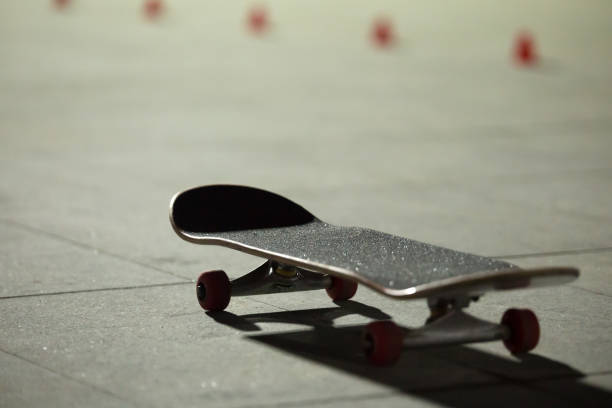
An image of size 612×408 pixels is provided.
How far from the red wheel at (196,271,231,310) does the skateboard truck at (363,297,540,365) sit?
31.1 inches

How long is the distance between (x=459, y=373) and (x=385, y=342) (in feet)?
0.88

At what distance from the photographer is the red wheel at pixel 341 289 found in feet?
15.0

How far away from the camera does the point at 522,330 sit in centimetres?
388

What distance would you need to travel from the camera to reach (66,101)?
1026cm

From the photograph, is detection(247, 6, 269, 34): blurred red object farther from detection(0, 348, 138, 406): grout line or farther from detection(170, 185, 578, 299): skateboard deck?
detection(0, 348, 138, 406): grout line

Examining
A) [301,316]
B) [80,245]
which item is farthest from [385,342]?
[80,245]

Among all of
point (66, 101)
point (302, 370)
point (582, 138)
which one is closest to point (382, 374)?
point (302, 370)

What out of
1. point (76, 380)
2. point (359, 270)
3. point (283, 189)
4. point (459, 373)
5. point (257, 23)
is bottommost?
point (76, 380)

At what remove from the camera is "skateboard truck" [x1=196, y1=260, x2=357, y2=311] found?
174 inches

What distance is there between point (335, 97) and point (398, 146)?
2294mm

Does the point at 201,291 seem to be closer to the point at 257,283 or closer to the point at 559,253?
the point at 257,283

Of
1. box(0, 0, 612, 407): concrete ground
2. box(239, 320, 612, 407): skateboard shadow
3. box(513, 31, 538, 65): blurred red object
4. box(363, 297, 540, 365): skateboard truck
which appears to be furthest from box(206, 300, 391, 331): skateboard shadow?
box(513, 31, 538, 65): blurred red object

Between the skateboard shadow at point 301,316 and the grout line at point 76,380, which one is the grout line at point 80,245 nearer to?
the skateboard shadow at point 301,316

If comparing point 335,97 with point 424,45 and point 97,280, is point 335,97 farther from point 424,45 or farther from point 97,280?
point 97,280
